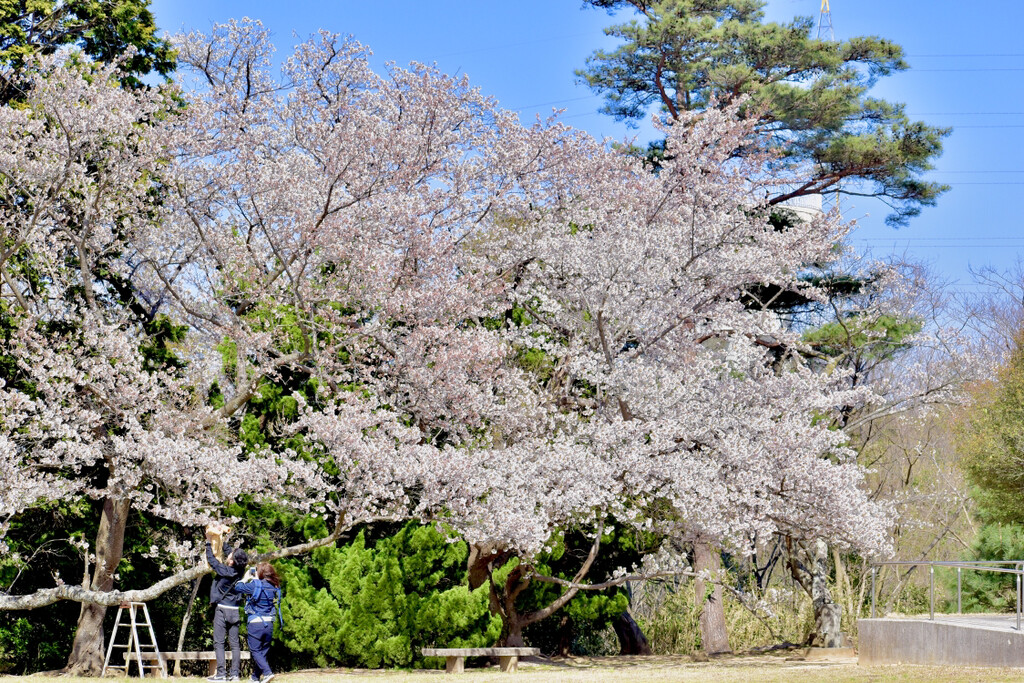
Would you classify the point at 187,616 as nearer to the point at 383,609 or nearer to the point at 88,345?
the point at 383,609

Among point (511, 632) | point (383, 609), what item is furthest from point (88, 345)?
point (511, 632)

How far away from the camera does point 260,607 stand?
28.5 ft

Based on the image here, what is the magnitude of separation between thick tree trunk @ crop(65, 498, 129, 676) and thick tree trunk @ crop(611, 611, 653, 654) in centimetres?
809

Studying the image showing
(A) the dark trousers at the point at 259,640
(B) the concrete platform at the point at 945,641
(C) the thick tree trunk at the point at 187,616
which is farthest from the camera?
(C) the thick tree trunk at the point at 187,616

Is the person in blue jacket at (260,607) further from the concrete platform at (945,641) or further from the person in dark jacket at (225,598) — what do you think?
the concrete platform at (945,641)

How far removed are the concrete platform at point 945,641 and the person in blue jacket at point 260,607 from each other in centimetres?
710

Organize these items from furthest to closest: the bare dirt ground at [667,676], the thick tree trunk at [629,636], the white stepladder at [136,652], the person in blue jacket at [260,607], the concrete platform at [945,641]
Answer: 1. the thick tree trunk at [629,636]
2. the white stepladder at [136,652]
3. the concrete platform at [945,641]
4. the bare dirt ground at [667,676]
5. the person in blue jacket at [260,607]

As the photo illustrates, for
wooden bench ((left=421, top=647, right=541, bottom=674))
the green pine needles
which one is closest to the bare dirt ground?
wooden bench ((left=421, top=647, right=541, bottom=674))

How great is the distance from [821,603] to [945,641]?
5.29 meters

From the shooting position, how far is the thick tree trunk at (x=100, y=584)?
12.6 meters

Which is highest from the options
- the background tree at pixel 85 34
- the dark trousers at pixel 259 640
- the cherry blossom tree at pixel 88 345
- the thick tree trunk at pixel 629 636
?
the background tree at pixel 85 34

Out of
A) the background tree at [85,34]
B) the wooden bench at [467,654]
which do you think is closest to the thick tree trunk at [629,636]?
the wooden bench at [467,654]

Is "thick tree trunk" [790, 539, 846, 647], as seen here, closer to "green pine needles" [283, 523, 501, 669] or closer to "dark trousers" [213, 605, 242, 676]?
"green pine needles" [283, 523, 501, 669]

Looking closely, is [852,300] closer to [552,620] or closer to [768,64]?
[768,64]
